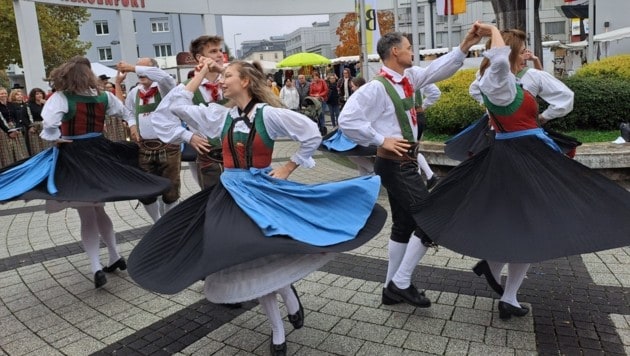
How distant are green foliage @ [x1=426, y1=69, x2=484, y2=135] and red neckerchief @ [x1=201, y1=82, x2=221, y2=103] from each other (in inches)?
191

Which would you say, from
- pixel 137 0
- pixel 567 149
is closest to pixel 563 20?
pixel 137 0

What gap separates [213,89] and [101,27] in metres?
55.9

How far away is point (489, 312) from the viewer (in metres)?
3.73

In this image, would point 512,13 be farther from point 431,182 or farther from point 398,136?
point 398,136

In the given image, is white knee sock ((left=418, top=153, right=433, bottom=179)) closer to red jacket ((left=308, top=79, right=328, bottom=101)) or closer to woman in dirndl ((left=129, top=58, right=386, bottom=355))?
woman in dirndl ((left=129, top=58, right=386, bottom=355))

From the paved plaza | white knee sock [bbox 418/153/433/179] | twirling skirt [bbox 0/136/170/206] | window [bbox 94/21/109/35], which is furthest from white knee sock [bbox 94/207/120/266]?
window [bbox 94/21/109/35]

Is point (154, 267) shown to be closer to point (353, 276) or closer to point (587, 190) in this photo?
point (353, 276)

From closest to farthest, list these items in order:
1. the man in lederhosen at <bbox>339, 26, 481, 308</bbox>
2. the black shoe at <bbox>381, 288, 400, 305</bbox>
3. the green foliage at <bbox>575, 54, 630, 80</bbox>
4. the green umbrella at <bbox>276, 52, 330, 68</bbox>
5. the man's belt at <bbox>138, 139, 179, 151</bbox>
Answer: the man in lederhosen at <bbox>339, 26, 481, 308</bbox> → the black shoe at <bbox>381, 288, 400, 305</bbox> → the man's belt at <bbox>138, 139, 179, 151</bbox> → the green foliage at <bbox>575, 54, 630, 80</bbox> → the green umbrella at <bbox>276, 52, 330, 68</bbox>

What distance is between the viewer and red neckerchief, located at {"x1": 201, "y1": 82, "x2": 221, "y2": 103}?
4.77 m

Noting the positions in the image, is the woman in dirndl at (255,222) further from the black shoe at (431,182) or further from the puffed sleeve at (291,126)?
the black shoe at (431,182)

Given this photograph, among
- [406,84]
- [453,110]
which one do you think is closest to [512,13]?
[453,110]

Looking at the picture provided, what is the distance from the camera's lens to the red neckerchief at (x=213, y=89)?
4.77 meters

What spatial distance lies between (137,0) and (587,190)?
58.7ft

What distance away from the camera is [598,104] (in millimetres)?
8047
